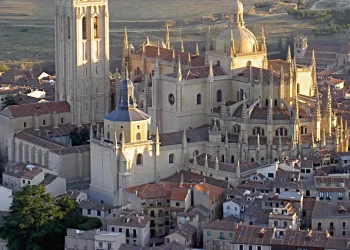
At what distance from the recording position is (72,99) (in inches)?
2835

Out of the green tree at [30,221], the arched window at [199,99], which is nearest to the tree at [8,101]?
the arched window at [199,99]

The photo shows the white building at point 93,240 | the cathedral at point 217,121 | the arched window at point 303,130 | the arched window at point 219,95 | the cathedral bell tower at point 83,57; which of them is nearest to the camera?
the white building at point 93,240

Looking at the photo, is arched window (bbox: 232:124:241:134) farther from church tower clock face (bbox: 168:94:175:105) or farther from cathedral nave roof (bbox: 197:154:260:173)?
church tower clock face (bbox: 168:94:175:105)

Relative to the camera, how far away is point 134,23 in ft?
460

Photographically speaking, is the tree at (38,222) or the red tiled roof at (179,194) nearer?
the tree at (38,222)

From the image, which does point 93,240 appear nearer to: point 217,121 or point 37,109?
point 217,121

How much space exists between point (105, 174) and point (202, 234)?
7.62 m

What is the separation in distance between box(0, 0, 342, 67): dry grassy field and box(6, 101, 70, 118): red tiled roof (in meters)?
39.0

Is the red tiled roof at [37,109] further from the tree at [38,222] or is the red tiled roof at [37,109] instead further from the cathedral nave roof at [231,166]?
the tree at [38,222]

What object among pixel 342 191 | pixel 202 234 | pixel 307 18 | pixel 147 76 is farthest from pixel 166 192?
pixel 307 18

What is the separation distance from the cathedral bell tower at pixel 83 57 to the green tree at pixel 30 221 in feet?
45.3

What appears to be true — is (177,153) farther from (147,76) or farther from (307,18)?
(307,18)

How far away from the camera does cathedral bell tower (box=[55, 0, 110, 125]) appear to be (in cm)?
7150

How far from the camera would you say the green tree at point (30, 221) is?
57.2m
